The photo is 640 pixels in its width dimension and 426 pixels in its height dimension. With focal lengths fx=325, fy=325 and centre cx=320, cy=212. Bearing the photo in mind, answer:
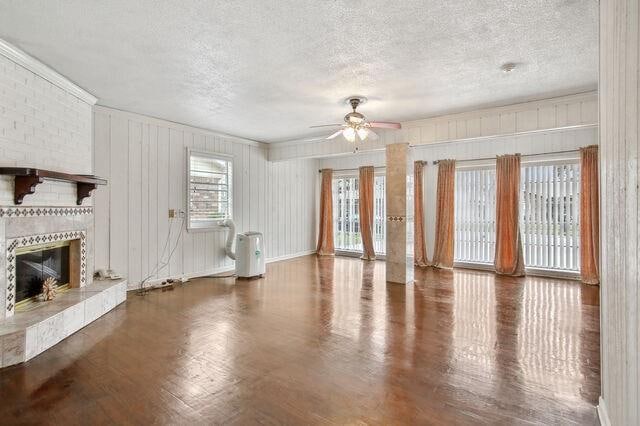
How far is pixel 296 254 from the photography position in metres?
8.50

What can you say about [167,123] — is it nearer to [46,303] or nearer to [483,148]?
[46,303]

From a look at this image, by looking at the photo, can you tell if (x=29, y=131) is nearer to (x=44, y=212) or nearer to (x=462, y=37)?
(x=44, y=212)

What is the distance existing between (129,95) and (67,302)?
8.66 ft

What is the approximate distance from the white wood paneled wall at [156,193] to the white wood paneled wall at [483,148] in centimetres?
315

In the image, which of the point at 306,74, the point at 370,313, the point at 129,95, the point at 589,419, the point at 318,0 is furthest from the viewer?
the point at 129,95

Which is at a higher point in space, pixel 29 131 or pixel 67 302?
pixel 29 131

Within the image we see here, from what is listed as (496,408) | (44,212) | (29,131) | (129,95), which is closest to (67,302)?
(44,212)

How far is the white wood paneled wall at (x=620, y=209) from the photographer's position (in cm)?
125

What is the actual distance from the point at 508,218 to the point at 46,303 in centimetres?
719

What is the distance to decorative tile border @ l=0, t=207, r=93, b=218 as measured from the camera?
10.00 ft

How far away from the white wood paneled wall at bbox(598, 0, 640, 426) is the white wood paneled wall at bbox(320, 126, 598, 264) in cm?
401

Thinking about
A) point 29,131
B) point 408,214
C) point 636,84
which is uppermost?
point 29,131

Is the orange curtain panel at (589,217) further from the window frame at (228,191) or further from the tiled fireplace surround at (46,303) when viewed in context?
the tiled fireplace surround at (46,303)

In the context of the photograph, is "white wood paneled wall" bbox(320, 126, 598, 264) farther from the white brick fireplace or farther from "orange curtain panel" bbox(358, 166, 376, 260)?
the white brick fireplace
